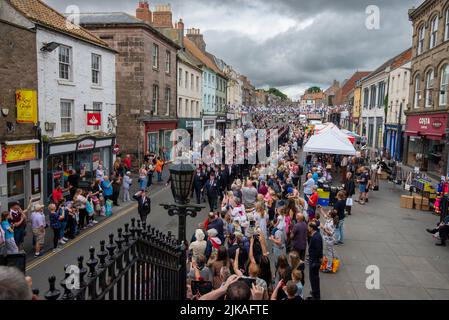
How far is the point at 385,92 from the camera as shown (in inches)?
1458

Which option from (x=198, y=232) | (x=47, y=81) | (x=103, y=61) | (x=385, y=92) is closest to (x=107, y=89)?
(x=103, y=61)

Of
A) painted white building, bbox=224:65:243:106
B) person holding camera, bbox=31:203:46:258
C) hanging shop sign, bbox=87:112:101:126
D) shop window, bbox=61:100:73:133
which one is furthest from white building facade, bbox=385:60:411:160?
painted white building, bbox=224:65:243:106

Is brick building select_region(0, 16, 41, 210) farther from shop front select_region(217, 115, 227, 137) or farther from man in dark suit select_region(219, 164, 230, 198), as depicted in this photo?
shop front select_region(217, 115, 227, 137)

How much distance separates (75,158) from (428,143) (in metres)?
23.2

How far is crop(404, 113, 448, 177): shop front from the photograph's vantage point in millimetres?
22156

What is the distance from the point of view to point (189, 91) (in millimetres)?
37312

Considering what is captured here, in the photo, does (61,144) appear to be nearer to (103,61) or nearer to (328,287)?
(103,61)

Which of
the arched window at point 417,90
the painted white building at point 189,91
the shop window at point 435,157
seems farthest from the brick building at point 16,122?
the arched window at point 417,90

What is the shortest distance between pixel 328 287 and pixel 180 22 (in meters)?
36.0

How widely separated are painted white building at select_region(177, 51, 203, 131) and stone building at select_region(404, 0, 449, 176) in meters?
19.5

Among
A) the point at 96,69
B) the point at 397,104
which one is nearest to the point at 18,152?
the point at 96,69

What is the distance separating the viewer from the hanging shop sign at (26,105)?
13430mm
